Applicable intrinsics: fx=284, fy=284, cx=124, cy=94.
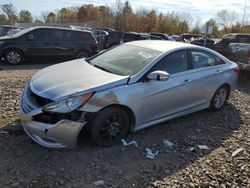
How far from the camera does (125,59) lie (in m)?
4.85

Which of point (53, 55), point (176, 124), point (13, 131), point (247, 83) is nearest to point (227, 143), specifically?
point (176, 124)

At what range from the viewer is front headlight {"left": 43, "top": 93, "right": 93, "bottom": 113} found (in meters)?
3.64

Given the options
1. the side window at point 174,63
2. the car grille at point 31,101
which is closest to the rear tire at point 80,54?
the side window at point 174,63

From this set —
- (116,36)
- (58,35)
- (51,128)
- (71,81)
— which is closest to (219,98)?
(71,81)

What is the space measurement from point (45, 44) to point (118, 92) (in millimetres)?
8402

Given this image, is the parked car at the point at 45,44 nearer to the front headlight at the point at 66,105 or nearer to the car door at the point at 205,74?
the car door at the point at 205,74

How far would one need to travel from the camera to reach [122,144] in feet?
14.0

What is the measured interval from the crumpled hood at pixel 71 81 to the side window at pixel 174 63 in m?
0.78

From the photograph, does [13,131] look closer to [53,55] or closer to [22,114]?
[22,114]

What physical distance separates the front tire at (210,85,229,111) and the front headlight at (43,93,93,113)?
3.17 metres

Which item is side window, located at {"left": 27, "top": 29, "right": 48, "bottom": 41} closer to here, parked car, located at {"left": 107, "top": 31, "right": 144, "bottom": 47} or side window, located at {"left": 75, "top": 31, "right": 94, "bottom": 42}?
side window, located at {"left": 75, "top": 31, "right": 94, "bottom": 42}

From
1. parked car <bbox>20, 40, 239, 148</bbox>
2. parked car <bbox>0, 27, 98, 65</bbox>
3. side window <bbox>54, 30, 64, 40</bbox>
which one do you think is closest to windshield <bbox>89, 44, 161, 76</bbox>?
parked car <bbox>20, 40, 239, 148</bbox>

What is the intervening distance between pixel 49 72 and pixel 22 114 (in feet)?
3.07

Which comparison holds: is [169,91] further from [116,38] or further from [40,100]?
[116,38]
